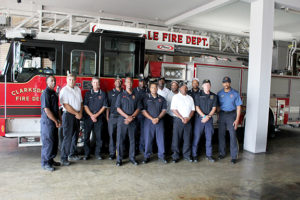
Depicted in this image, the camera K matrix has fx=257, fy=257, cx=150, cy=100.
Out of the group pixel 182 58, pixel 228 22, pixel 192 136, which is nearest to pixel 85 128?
pixel 192 136

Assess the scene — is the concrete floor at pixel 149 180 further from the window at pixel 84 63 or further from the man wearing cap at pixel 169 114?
the window at pixel 84 63

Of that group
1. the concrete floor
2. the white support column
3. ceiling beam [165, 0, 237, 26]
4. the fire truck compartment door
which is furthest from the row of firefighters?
ceiling beam [165, 0, 237, 26]

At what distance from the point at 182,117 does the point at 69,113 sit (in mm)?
2325

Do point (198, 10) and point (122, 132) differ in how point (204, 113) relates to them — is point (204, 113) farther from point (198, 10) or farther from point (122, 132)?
point (198, 10)

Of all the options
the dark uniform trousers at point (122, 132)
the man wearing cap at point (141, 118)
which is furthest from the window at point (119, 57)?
the dark uniform trousers at point (122, 132)

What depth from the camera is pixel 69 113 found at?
5008 mm

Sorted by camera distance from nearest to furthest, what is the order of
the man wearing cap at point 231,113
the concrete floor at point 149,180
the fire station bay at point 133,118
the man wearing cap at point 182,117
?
the concrete floor at point 149,180 → the fire station bay at point 133,118 → the man wearing cap at point 182,117 → the man wearing cap at point 231,113

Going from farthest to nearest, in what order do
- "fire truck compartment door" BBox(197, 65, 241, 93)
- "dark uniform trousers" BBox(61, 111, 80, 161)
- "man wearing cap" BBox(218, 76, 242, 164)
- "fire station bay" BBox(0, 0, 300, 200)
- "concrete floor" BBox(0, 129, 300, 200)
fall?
1. "fire truck compartment door" BBox(197, 65, 241, 93)
2. "man wearing cap" BBox(218, 76, 242, 164)
3. "dark uniform trousers" BBox(61, 111, 80, 161)
4. "fire station bay" BBox(0, 0, 300, 200)
5. "concrete floor" BBox(0, 129, 300, 200)

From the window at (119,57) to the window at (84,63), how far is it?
9.6 inches

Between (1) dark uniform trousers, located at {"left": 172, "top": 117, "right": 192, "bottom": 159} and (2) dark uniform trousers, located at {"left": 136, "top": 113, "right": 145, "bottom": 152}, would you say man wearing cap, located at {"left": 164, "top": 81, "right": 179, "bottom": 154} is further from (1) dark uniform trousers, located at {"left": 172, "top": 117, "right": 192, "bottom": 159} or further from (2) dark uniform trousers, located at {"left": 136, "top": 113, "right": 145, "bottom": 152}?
(2) dark uniform trousers, located at {"left": 136, "top": 113, "right": 145, "bottom": 152}

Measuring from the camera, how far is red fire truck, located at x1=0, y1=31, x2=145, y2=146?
522cm

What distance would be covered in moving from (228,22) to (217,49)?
457 centimetres

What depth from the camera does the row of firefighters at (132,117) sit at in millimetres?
4887

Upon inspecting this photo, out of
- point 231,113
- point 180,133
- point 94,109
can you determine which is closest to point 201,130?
point 180,133
